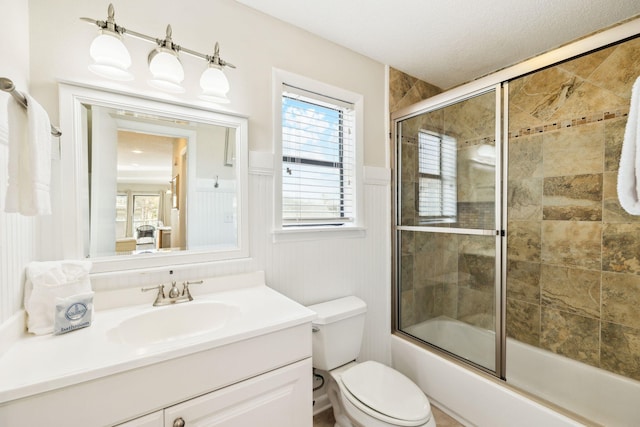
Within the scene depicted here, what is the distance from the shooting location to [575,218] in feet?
5.81

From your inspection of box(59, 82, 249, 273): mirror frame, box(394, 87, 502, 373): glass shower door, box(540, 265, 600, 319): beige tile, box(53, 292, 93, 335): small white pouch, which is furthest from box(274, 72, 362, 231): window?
box(540, 265, 600, 319): beige tile

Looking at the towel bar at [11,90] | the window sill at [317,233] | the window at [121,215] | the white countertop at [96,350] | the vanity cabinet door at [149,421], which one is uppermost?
the towel bar at [11,90]

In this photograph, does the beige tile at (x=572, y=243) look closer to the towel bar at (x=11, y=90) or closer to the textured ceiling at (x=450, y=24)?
the textured ceiling at (x=450, y=24)

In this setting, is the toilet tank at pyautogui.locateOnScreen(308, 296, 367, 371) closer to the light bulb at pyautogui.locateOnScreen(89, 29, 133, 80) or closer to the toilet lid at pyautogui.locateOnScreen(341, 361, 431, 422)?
the toilet lid at pyautogui.locateOnScreen(341, 361, 431, 422)

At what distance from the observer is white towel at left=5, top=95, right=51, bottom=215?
73cm

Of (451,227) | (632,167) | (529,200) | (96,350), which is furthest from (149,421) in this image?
(529,200)

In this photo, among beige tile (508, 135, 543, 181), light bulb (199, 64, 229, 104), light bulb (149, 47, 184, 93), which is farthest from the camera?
beige tile (508, 135, 543, 181)

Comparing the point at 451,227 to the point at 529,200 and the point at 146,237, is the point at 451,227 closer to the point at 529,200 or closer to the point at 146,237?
the point at 529,200

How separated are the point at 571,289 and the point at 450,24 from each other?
5.96 feet

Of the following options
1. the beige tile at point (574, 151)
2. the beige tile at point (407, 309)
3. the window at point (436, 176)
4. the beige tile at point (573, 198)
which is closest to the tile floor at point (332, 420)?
the beige tile at point (407, 309)

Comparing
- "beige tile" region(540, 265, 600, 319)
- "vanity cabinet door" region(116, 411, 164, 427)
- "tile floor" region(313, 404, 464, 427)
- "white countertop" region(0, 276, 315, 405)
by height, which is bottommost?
"tile floor" region(313, 404, 464, 427)

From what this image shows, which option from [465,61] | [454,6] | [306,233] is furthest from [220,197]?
[465,61]

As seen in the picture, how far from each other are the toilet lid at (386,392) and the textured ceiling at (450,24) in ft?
6.37

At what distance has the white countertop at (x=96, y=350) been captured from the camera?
683 millimetres
